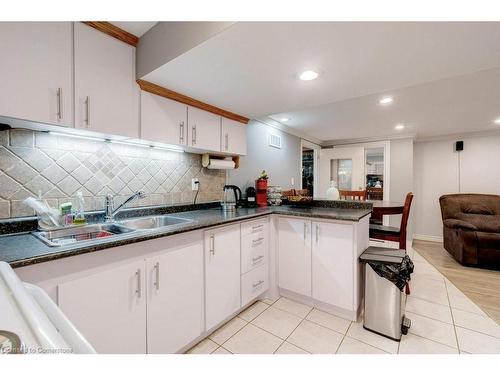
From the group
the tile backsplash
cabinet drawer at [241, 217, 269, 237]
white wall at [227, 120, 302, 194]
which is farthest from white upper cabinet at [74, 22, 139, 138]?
white wall at [227, 120, 302, 194]

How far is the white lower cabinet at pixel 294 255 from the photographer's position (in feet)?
6.93

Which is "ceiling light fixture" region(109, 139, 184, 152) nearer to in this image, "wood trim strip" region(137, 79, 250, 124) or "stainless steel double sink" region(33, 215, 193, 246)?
"wood trim strip" region(137, 79, 250, 124)

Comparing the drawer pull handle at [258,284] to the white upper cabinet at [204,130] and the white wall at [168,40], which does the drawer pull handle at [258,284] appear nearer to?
the white upper cabinet at [204,130]

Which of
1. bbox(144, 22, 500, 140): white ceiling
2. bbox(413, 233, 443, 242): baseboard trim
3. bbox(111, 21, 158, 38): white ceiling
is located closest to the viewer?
bbox(144, 22, 500, 140): white ceiling

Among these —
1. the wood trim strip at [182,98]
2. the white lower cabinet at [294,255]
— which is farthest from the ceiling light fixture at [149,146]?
the white lower cabinet at [294,255]

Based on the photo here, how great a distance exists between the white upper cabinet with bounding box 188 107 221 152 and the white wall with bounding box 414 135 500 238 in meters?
4.75

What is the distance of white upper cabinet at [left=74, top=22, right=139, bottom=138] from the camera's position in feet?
4.34

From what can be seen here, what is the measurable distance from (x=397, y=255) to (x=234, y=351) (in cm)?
147

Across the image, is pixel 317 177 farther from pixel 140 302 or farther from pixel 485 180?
pixel 140 302

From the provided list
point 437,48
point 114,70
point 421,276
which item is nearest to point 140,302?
point 114,70

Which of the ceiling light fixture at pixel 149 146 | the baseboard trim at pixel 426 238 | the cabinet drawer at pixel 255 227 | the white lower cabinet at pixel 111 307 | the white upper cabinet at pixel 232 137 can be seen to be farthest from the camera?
the baseboard trim at pixel 426 238

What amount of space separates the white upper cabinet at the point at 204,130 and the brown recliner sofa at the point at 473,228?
364cm

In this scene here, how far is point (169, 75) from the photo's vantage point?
157 centimetres

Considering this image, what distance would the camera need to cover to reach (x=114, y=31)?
145 cm
